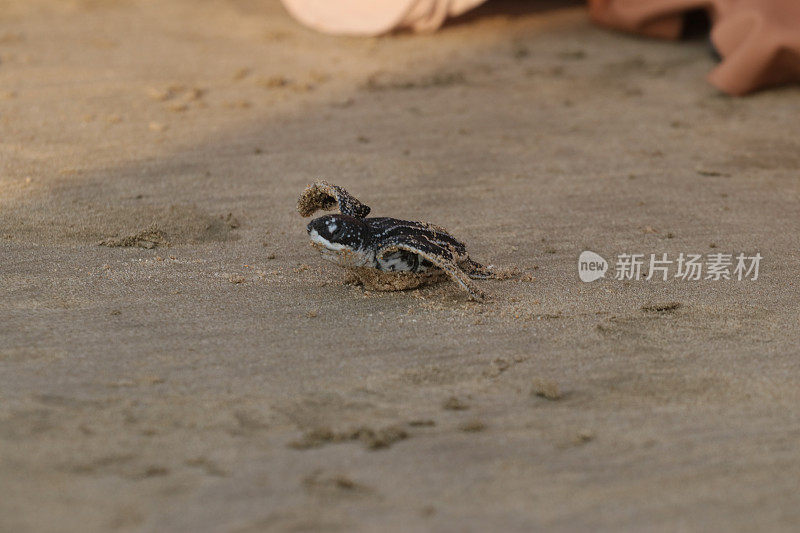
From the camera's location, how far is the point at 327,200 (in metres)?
2.67

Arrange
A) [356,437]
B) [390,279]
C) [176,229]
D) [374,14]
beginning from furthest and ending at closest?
[374,14], [176,229], [390,279], [356,437]

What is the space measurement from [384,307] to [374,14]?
118 inches

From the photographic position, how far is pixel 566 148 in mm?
3715

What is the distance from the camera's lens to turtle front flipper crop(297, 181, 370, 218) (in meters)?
2.56

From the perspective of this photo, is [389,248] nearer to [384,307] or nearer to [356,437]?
[384,307]

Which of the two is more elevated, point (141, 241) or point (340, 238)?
point (340, 238)

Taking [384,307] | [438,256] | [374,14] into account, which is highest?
[374,14]

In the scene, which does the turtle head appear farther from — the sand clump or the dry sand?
the sand clump

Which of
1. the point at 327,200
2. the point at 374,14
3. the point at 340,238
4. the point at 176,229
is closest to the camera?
the point at 340,238

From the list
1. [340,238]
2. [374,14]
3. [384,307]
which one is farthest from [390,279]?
[374,14]

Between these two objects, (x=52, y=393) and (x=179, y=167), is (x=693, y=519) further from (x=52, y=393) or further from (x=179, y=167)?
(x=179, y=167)

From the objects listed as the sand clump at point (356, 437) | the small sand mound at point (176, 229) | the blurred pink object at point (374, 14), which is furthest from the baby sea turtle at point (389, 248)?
the blurred pink object at point (374, 14)

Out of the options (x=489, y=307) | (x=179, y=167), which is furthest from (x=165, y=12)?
(x=489, y=307)

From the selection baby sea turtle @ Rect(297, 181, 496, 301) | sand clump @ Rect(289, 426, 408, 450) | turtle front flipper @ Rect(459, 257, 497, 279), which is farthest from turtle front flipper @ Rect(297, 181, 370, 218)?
sand clump @ Rect(289, 426, 408, 450)
